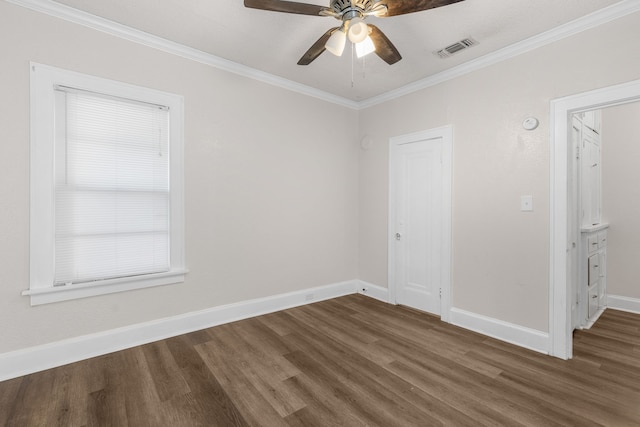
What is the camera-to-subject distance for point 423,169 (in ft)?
12.0

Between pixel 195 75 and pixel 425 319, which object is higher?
pixel 195 75

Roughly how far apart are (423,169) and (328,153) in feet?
4.33

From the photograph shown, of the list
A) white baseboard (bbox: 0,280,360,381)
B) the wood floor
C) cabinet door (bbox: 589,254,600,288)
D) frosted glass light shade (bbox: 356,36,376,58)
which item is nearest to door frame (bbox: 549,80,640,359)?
the wood floor

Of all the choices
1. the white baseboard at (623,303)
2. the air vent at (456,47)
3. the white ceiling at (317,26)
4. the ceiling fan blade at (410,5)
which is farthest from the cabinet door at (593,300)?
the ceiling fan blade at (410,5)

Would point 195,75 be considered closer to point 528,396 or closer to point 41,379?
point 41,379

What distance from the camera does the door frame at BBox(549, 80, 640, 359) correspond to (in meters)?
2.50

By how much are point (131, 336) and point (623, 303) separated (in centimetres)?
561

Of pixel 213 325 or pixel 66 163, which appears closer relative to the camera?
pixel 66 163

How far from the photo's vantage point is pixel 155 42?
2.76 metres

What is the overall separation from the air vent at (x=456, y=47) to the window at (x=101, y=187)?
267cm

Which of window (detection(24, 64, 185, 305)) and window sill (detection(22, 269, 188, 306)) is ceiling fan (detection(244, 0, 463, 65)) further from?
window sill (detection(22, 269, 188, 306))

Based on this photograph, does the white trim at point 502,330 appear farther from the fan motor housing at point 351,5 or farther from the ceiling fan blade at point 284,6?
the ceiling fan blade at point 284,6

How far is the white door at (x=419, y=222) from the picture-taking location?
3.46m

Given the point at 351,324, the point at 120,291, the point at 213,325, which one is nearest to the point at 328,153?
the point at 351,324
